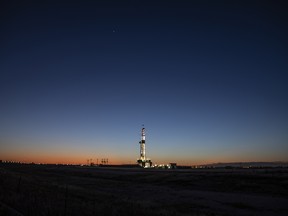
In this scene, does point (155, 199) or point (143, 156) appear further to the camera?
point (143, 156)

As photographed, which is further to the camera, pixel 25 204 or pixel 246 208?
pixel 246 208

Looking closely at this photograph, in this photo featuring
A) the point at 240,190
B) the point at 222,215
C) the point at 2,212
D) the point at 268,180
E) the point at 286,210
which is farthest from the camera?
the point at 268,180

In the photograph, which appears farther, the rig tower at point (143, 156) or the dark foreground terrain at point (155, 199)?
the rig tower at point (143, 156)

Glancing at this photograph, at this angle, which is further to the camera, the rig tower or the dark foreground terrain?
the rig tower

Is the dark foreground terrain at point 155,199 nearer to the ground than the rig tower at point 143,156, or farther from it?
nearer to the ground

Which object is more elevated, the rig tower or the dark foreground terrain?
the rig tower

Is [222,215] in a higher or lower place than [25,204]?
lower

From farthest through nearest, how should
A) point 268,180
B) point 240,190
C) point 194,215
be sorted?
1. point 268,180
2. point 240,190
3. point 194,215

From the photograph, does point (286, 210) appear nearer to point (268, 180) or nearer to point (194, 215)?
point (194, 215)

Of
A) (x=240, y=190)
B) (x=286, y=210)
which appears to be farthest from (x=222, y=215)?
(x=240, y=190)

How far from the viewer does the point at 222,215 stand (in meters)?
22.1

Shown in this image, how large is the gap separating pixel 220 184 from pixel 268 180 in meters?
6.91

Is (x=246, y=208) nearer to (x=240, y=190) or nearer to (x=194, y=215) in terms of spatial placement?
(x=194, y=215)

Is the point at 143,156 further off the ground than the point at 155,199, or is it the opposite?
the point at 143,156
